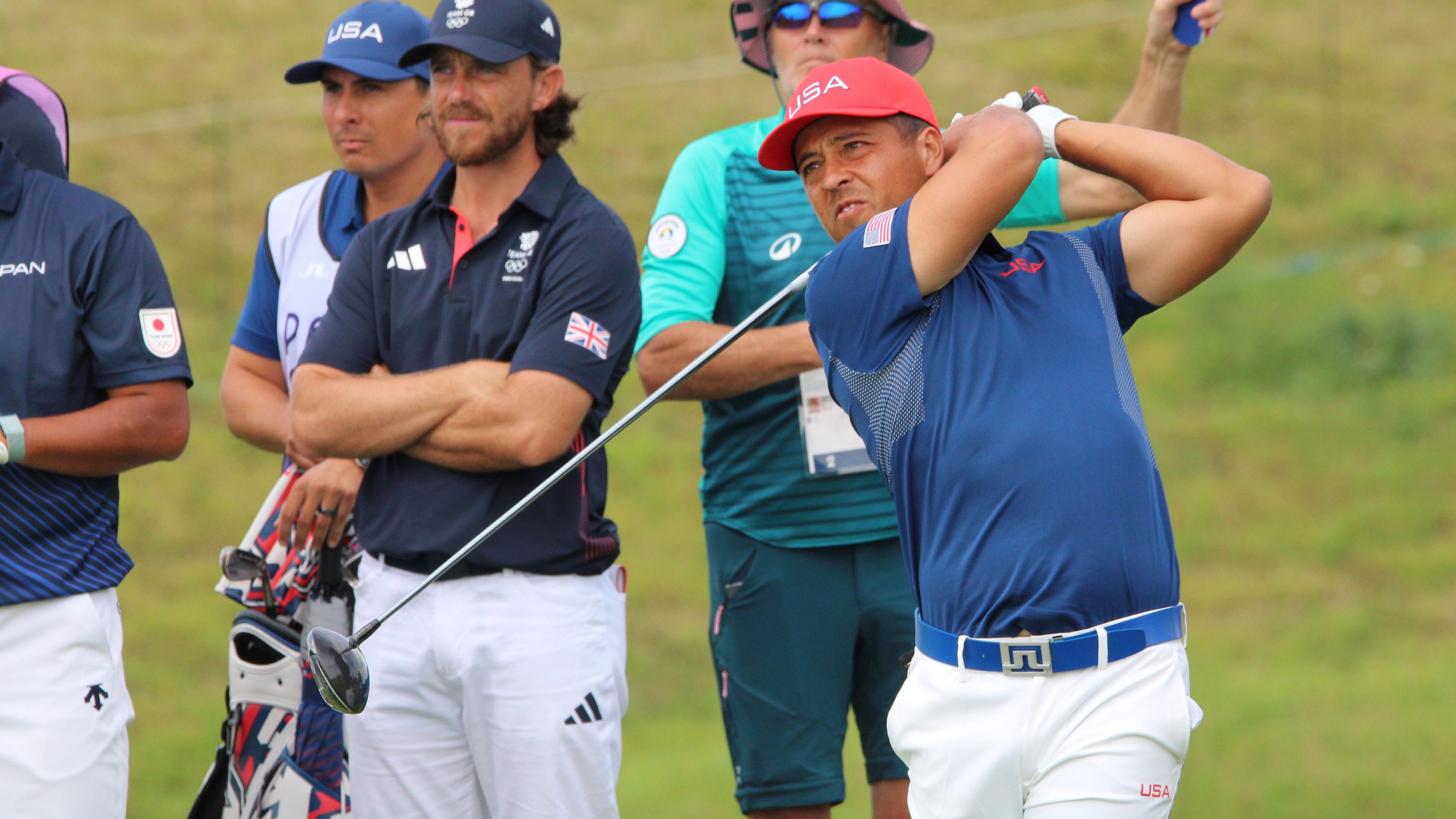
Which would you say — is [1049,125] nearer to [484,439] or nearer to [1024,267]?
[1024,267]

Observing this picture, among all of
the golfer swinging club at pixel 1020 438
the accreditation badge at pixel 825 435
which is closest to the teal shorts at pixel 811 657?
the accreditation badge at pixel 825 435

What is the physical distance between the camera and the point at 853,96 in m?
2.98

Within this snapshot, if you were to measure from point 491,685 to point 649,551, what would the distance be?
660cm

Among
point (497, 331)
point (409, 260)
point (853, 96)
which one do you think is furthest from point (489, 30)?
point (853, 96)

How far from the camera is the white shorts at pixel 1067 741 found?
2.68m

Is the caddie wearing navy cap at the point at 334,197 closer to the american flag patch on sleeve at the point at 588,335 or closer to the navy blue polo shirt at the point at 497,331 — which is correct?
the navy blue polo shirt at the point at 497,331

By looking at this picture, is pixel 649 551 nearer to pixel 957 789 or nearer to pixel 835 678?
pixel 835 678

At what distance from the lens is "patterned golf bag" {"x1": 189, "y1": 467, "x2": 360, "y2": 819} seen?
13.6 ft

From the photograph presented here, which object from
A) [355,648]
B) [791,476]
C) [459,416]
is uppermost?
[459,416]

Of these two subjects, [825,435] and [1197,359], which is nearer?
[825,435]

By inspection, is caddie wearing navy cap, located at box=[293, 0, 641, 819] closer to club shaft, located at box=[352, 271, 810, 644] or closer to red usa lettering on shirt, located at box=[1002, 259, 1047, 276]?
club shaft, located at box=[352, 271, 810, 644]

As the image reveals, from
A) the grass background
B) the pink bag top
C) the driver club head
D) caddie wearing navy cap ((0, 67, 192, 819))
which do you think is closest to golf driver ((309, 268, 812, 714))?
the driver club head

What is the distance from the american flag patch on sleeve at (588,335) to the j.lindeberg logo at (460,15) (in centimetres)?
75

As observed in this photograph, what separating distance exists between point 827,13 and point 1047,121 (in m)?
1.24
